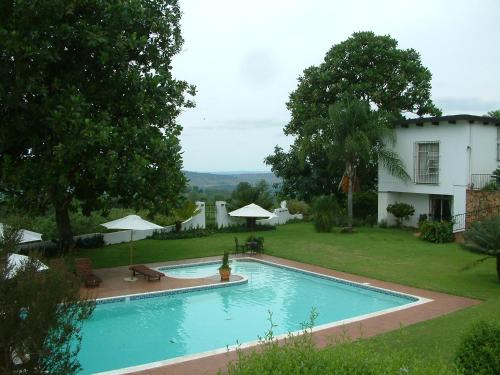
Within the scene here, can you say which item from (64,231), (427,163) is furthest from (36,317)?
(427,163)

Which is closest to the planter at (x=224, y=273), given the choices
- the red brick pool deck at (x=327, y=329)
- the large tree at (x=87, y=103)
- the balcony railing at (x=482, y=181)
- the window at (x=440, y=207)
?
the red brick pool deck at (x=327, y=329)

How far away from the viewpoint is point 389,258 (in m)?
19.1

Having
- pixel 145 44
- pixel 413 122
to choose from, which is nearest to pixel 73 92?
pixel 145 44

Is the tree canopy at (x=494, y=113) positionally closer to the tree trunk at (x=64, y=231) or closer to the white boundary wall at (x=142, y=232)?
the white boundary wall at (x=142, y=232)

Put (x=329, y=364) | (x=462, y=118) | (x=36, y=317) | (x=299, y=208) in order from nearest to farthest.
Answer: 1. (x=329, y=364)
2. (x=36, y=317)
3. (x=462, y=118)
4. (x=299, y=208)

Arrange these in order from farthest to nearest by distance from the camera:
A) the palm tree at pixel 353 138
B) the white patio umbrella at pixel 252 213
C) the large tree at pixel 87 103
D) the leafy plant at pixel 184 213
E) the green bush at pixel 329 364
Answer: the leafy plant at pixel 184 213
the palm tree at pixel 353 138
the white patio umbrella at pixel 252 213
the large tree at pixel 87 103
the green bush at pixel 329 364

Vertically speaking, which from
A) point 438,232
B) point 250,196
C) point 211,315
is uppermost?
point 250,196

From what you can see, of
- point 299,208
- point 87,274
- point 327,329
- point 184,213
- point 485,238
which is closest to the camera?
point 327,329

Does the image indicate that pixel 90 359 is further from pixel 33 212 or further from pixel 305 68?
pixel 305 68

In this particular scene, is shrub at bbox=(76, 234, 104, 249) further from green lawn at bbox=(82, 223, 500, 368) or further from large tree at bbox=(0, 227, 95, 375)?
large tree at bbox=(0, 227, 95, 375)

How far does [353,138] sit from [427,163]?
174 inches

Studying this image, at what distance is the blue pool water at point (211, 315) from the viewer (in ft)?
35.0

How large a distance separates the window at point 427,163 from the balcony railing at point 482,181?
1.88 m

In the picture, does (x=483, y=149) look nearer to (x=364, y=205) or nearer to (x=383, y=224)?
(x=383, y=224)
